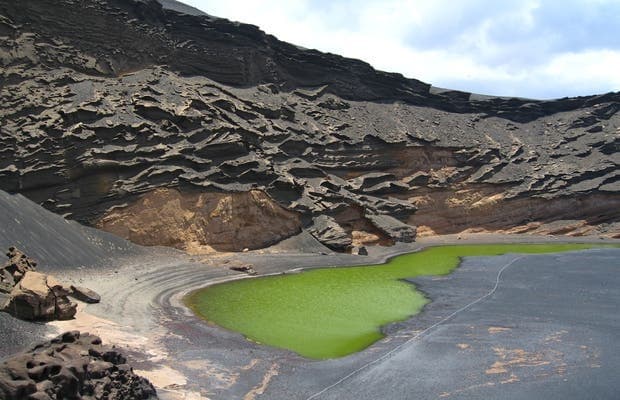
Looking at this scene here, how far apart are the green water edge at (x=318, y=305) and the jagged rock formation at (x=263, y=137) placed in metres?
8.62

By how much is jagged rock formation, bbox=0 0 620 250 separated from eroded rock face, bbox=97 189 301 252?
0.50 feet

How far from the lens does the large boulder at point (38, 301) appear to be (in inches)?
626

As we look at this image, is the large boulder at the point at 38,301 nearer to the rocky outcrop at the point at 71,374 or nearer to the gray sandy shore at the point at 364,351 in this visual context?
the gray sandy shore at the point at 364,351

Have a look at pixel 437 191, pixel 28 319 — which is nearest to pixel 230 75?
pixel 437 191

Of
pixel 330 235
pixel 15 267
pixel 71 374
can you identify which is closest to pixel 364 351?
pixel 71 374

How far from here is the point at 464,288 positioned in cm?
3031

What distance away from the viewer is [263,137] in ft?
158

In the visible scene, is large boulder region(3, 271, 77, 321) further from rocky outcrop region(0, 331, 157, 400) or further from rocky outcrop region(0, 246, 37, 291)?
rocky outcrop region(0, 331, 157, 400)

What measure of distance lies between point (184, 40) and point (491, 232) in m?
41.0

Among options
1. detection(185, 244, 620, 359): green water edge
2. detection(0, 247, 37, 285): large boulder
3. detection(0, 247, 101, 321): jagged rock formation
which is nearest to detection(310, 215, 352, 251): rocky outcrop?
detection(185, 244, 620, 359): green water edge

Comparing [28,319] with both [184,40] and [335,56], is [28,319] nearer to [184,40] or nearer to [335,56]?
[184,40]

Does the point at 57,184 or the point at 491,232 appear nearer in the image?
the point at 57,184

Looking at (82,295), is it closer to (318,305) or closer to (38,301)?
(38,301)

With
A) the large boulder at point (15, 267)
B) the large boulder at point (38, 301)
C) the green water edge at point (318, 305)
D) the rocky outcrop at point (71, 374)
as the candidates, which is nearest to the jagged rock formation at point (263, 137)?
the green water edge at point (318, 305)
